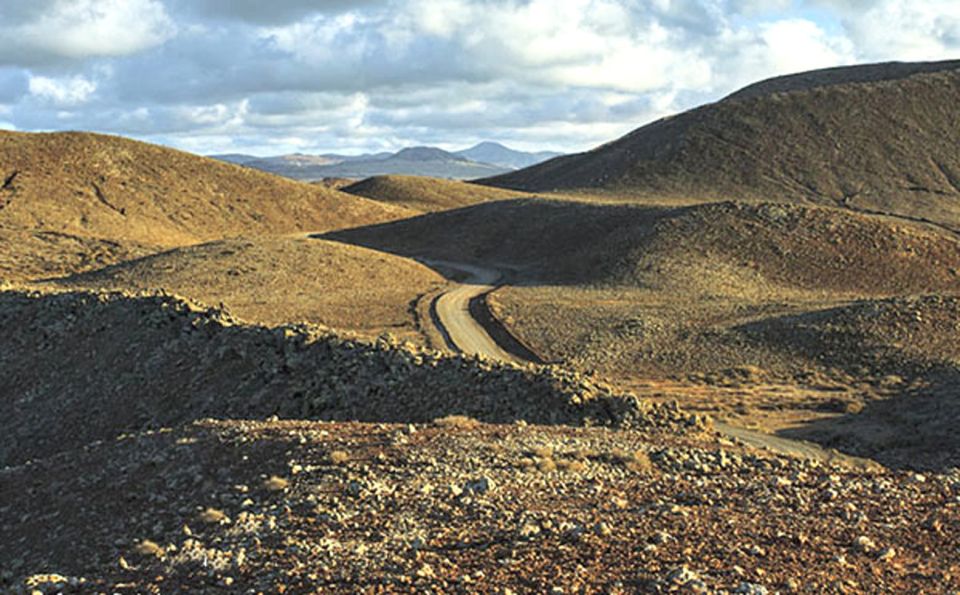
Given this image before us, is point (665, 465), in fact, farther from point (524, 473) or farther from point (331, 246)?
point (331, 246)

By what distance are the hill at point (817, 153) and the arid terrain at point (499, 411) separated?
109ft

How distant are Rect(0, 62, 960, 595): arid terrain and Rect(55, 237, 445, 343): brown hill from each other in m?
0.32

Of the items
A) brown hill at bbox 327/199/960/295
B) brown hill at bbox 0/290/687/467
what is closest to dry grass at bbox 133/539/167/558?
brown hill at bbox 0/290/687/467

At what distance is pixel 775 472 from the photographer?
12.1m

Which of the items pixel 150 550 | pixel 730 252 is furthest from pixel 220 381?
pixel 730 252

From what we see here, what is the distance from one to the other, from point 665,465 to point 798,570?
4323 mm

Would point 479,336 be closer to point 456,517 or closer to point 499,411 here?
point 499,411

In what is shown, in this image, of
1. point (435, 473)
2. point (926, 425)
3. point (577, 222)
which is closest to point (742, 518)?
point (435, 473)

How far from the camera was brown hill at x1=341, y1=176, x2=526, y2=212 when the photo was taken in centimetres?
12519

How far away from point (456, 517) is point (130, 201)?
9044 cm

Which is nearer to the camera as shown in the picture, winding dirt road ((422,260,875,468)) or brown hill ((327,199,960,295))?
winding dirt road ((422,260,875,468))

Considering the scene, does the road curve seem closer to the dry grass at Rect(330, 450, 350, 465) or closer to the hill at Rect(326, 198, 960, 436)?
the hill at Rect(326, 198, 960, 436)

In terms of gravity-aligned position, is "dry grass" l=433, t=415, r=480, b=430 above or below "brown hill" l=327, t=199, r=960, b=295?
below

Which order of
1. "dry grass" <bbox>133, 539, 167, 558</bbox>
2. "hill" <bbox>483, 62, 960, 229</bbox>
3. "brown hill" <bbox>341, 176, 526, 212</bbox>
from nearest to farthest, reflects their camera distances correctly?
"dry grass" <bbox>133, 539, 167, 558</bbox>
"hill" <bbox>483, 62, 960, 229</bbox>
"brown hill" <bbox>341, 176, 526, 212</bbox>
